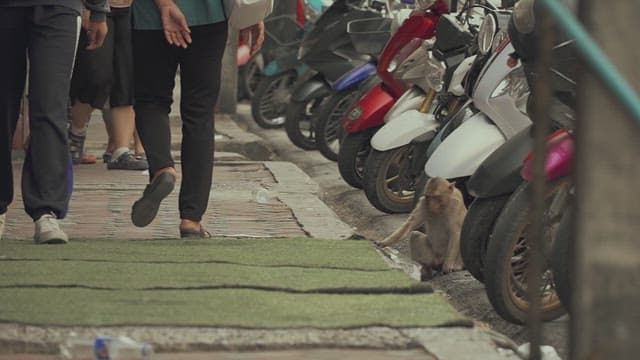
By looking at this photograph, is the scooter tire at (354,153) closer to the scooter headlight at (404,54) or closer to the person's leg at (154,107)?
the scooter headlight at (404,54)

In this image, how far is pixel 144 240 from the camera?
7.27 m

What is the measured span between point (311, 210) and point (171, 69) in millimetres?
1686

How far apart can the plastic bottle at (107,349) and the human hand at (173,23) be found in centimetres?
220

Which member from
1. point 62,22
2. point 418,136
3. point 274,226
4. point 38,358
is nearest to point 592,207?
point 38,358

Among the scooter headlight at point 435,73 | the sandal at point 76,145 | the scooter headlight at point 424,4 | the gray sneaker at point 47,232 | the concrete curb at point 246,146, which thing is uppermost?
the scooter headlight at point 424,4

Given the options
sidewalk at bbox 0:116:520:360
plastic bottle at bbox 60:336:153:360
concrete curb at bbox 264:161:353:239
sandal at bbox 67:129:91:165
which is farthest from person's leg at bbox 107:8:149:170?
plastic bottle at bbox 60:336:153:360

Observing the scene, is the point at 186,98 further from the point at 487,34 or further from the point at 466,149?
the point at 487,34

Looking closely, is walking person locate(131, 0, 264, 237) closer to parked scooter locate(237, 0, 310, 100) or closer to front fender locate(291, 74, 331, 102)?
front fender locate(291, 74, 331, 102)

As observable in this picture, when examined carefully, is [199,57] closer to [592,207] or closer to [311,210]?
[311,210]

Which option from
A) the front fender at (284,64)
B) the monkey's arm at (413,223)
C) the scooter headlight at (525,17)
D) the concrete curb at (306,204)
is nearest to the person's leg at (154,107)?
the concrete curb at (306,204)

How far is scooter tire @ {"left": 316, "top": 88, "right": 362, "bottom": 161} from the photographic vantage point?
1143 centimetres

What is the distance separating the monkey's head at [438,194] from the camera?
7234 mm

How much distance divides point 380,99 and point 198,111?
2641 millimetres

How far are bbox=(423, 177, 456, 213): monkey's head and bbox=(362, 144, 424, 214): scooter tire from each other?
66.2 inches
